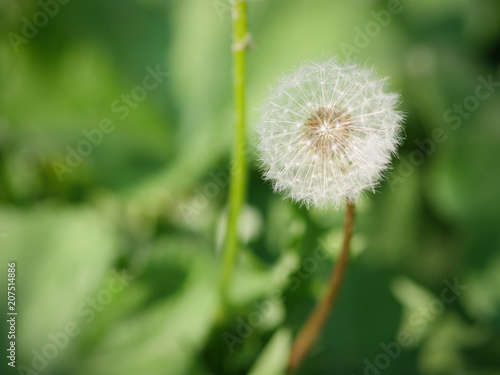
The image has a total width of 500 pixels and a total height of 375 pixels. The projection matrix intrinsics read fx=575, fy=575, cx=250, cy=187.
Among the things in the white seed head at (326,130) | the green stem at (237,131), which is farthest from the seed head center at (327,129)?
the green stem at (237,131)

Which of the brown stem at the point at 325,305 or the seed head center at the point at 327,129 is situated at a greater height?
the seed head center at the point at 327,129

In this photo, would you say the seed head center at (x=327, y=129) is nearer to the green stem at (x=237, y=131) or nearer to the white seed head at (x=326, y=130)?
the white seed head at (x=326, y=130)

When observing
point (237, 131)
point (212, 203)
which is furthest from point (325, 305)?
point (212, 203)

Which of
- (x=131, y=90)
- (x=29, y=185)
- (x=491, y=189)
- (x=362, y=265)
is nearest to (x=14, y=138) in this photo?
(x=29, y=185)

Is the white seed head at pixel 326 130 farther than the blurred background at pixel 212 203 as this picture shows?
No

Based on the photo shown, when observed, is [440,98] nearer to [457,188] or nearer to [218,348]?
[457,188]

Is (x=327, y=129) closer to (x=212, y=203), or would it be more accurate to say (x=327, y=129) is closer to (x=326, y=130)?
(x=326, y=130)
